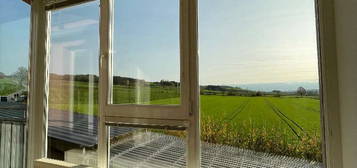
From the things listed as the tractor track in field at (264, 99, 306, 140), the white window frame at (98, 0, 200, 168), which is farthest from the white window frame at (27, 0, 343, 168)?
the tractor track in field at (264, 99, 306, 140)

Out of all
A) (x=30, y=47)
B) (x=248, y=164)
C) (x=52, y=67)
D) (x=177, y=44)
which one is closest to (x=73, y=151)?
(x=52, y=67)

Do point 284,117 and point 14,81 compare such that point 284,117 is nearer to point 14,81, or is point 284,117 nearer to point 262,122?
point 262,122

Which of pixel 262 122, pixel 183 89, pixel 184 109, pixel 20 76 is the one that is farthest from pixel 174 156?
pixel 20 76

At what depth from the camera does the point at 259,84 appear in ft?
4.95

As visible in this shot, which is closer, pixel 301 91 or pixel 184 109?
pixel 301 91

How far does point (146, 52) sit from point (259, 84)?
0.85 metres

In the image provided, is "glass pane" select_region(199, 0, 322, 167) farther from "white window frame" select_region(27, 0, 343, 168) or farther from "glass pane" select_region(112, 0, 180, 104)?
"glass pane" select_region(112, 0, 180, 104)

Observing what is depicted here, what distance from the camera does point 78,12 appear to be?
2.21 m

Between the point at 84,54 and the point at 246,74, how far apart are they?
1.41 m

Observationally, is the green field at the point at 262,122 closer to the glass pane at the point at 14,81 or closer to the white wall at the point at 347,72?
the white wall at the point at 347,72

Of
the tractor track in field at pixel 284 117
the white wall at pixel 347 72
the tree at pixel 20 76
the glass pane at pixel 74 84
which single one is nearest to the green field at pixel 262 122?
the tractor track in field at pixel 284 117

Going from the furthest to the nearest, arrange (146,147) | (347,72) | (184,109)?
(146,147)
(184,109)
(347,72)

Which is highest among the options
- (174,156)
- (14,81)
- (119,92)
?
(14,81)

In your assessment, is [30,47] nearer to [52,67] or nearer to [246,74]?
[52,67]
